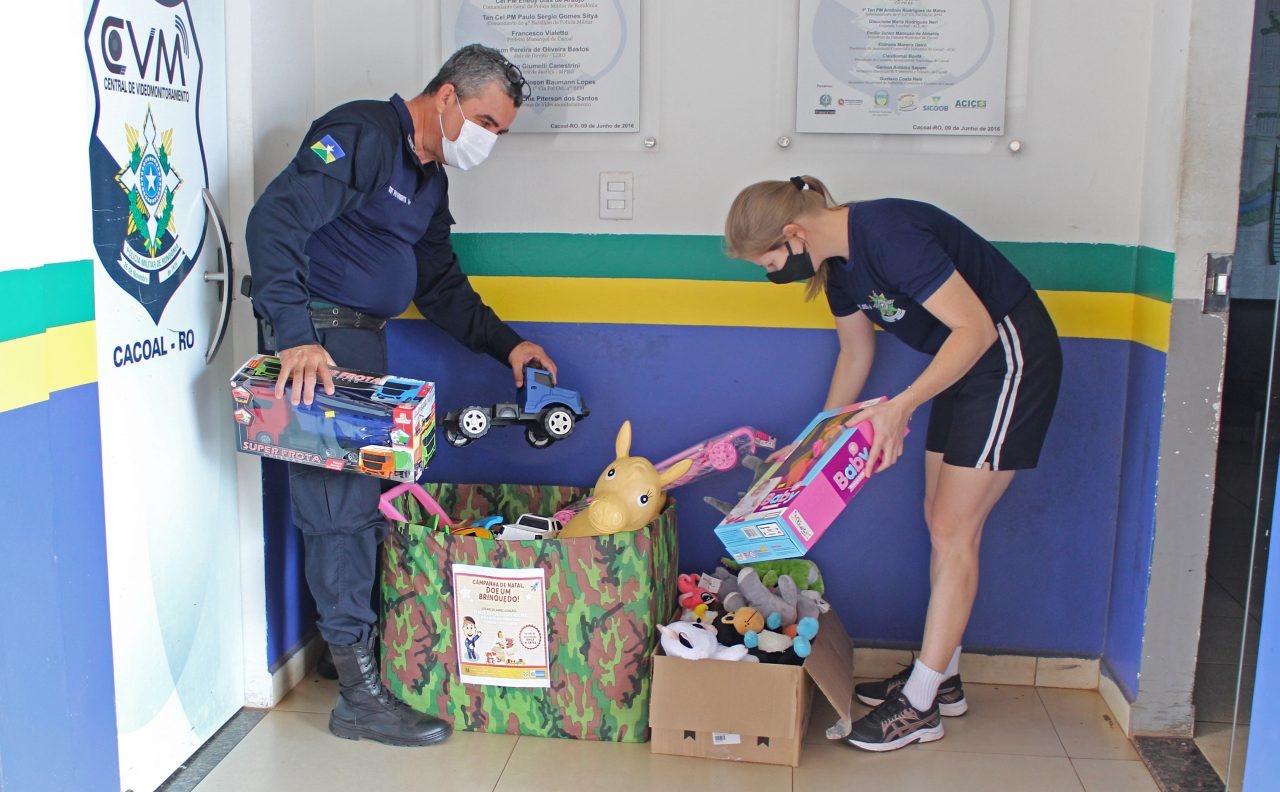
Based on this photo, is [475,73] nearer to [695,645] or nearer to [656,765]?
[695,645]

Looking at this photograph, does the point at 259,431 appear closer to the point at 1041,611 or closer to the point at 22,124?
the point at 22,124

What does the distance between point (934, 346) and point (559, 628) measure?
1.02 m

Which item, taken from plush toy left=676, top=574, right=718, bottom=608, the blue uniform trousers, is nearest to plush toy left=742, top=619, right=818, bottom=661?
plush toy left=676, top=574, right=718, bottom=608

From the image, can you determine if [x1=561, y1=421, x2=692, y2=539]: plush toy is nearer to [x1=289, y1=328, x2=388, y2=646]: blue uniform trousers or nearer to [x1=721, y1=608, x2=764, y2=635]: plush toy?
[x1=721, y1=608, x2=764, y2=635]: plush toy

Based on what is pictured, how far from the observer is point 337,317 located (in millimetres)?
2504

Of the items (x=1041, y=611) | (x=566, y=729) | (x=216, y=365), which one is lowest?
(x=566, y=729)

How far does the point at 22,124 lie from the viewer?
5.74 feet

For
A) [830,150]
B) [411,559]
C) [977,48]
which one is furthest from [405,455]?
[977,48]

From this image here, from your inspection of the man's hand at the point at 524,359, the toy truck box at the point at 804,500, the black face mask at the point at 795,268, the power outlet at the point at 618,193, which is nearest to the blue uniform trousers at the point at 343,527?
the man's hand at the point at 524,359

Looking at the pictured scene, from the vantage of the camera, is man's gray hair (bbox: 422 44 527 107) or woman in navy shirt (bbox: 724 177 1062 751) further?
man's gray hair (bbox: 422 44 527 107)

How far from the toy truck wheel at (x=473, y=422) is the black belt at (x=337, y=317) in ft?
1.00

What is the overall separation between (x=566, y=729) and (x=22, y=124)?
1657 millimetres

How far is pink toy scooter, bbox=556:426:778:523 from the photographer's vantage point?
2.78 meters

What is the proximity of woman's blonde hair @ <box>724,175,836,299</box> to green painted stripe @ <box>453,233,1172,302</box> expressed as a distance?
46 centimetres
